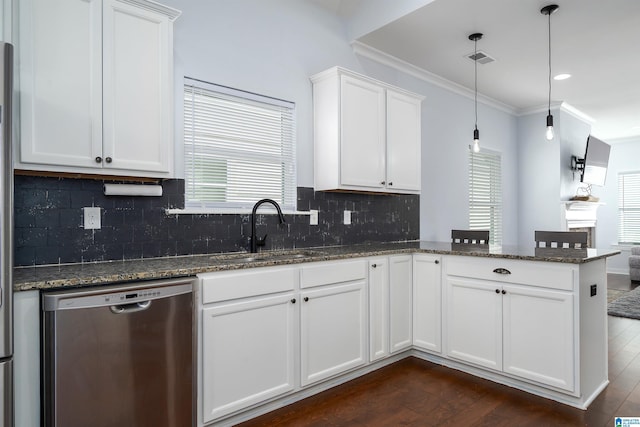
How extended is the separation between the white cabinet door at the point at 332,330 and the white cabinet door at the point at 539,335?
95cm

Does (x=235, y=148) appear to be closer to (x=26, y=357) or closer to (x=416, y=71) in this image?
→ (x=26, y=357)

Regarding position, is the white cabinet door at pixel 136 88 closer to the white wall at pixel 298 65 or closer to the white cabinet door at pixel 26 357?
the white wall at pixel 298 65

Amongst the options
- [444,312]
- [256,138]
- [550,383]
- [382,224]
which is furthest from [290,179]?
[550,383]

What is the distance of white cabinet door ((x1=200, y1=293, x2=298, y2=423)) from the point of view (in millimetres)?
2029

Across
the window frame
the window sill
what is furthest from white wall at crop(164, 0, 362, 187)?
the window frame

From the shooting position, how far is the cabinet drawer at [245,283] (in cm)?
203

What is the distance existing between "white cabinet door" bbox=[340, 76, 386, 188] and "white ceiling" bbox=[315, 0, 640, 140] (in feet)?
2.20

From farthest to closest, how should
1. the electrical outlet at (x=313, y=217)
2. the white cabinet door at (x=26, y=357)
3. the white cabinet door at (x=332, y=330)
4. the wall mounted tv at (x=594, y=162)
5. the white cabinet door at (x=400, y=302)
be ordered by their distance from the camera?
the wall mounted tv at (x=594, y=162)
the electrical outlet at (x=313, y=217)
the white cabinet door at (x=400, y=302)
the white cabinet door at (x=332, y=330)
the white cabinet door at (x=26, y=357)

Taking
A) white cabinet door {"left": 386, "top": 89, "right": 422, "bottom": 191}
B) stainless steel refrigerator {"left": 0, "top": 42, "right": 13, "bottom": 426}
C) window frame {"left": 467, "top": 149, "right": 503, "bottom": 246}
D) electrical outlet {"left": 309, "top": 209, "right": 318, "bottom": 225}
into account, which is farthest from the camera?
window frame {"left": 467, "top": 149, "right": 503, "bottom": 246}

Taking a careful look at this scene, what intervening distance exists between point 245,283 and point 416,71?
3.23 meters

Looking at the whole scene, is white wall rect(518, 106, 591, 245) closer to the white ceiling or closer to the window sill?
the white ceiling

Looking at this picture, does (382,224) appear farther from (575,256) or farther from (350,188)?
(575,256)

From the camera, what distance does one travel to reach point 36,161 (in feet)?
5.84

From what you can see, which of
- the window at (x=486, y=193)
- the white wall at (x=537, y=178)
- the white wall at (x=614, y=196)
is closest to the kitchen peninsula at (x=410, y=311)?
the window at (x=486, y=193)
